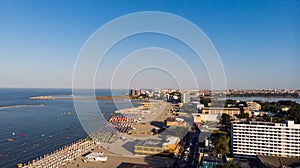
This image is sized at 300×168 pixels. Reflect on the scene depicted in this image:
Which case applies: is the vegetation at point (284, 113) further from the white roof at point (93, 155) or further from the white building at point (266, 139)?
the white roof at point (93, 155)

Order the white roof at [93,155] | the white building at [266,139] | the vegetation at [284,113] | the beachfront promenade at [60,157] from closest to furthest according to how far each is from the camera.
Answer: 1. the beachfront promenade at [60,157]
2. the white building at [266,139]
3. the white roof at [93,155]
4. the vegetation at [284,113]

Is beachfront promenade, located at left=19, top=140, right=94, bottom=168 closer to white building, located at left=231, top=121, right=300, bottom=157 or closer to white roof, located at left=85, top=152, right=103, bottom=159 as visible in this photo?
white roof, located at left=85, top=152, right=103, bottom=159

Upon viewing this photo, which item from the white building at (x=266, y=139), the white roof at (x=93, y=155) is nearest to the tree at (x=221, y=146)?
the white building at (x=266, y=139)

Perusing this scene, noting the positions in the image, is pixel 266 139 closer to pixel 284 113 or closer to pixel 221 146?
pixel 221 146

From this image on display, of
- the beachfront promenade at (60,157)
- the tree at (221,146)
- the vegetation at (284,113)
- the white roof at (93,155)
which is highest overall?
the vegetation at (284,113)

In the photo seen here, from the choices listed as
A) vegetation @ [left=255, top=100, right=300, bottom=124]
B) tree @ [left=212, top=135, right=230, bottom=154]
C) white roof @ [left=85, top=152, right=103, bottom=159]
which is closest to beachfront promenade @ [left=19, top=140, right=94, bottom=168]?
white roof @ [left=85, top=152, right=103, bottom=159]
